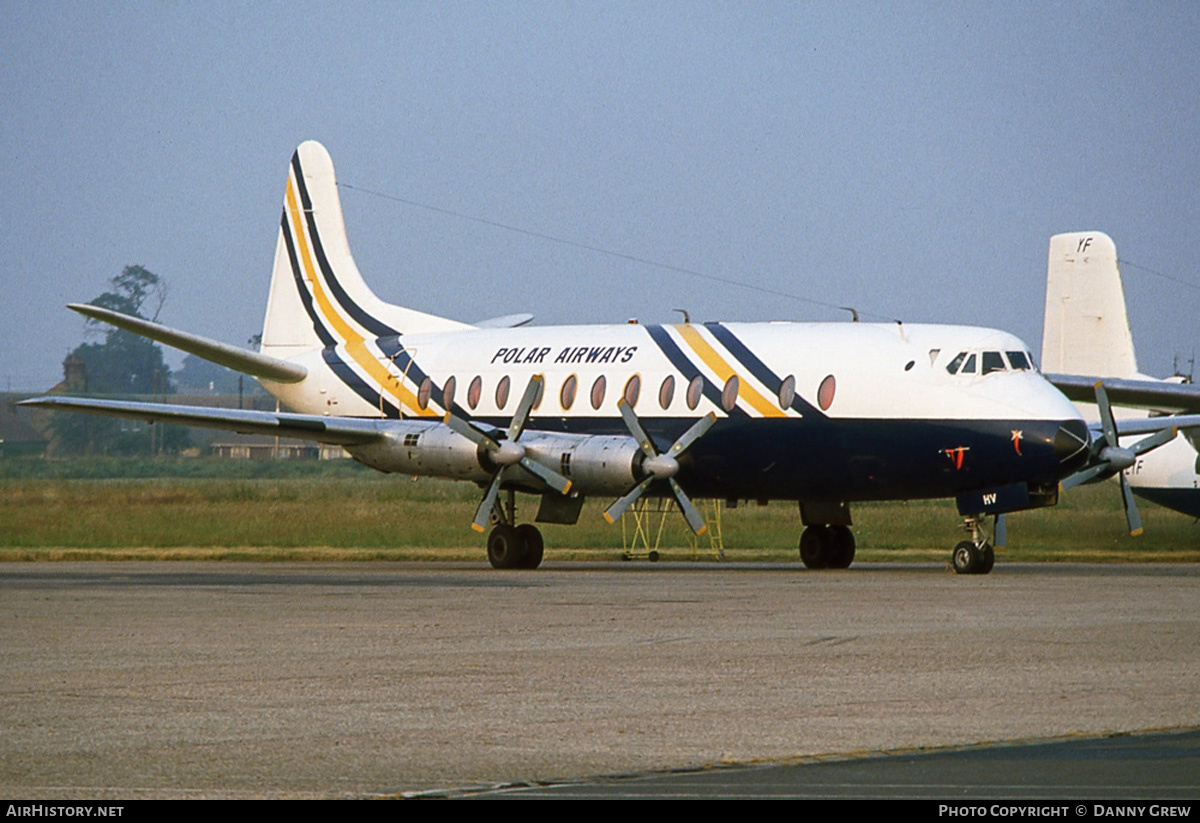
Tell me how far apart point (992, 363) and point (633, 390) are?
5.88 meters

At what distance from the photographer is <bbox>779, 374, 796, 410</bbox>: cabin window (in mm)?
26188

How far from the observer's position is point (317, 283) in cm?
3434

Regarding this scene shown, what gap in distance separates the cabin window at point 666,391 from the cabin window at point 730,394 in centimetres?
95

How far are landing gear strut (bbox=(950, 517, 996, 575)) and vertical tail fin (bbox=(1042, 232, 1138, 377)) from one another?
16.4 m

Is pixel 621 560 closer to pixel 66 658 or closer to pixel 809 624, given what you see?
pixel 809 624

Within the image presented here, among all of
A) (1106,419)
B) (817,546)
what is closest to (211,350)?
(817,546)

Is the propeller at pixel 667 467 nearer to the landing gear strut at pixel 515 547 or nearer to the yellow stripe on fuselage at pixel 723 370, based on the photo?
the yellow stripe on fuselage at pixel 723 370

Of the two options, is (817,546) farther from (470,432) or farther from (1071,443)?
(470,432)

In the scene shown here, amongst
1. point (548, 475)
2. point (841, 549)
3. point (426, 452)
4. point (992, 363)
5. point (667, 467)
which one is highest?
point (992, 363)

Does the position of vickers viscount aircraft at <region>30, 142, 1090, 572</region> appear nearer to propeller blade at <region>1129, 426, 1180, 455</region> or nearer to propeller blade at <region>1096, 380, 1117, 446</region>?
propeller blade at <region>1096, 380, 1117, 446</region>

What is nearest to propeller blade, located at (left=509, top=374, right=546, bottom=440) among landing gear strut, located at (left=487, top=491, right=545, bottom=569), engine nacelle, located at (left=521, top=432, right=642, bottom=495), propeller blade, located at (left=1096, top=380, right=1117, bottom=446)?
engine nacelle, located at (left=521, top=432, right=642, bottom=495)

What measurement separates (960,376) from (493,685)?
48.8ft

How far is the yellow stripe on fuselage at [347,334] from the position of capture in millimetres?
31188
